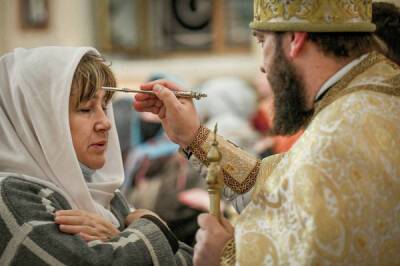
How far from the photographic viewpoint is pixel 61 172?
249 centimetres

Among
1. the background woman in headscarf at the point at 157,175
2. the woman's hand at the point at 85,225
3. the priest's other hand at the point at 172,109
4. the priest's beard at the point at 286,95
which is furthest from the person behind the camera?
the background woman in headscarf at the point at 157,175

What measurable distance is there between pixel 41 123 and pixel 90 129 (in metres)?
0.17

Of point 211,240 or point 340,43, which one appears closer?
point 211,240

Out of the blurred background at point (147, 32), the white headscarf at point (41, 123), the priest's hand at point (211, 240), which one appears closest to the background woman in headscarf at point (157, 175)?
the white headscarf at point (41, 123)

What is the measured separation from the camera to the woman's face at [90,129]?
8.41 feet

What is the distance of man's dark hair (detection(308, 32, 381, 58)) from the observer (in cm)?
249

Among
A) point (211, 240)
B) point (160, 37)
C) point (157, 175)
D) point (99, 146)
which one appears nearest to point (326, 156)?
point (211, 240)

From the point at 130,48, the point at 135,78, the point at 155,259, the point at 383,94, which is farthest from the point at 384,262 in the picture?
the point at 130,48

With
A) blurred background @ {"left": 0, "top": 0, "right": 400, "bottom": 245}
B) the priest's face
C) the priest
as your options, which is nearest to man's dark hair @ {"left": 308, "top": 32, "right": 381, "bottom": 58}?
the priest

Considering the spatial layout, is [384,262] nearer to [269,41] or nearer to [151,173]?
[269,41]

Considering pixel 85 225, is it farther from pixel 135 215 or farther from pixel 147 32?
pixel 147 32

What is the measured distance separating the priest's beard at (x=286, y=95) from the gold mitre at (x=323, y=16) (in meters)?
0.08

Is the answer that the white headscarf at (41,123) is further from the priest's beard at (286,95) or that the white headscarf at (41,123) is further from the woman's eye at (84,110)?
the priest's beard at (286,95)

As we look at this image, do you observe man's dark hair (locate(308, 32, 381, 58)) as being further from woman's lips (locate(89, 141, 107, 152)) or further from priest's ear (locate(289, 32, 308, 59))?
woman's lips (locate(89, 141, 107, 152))
